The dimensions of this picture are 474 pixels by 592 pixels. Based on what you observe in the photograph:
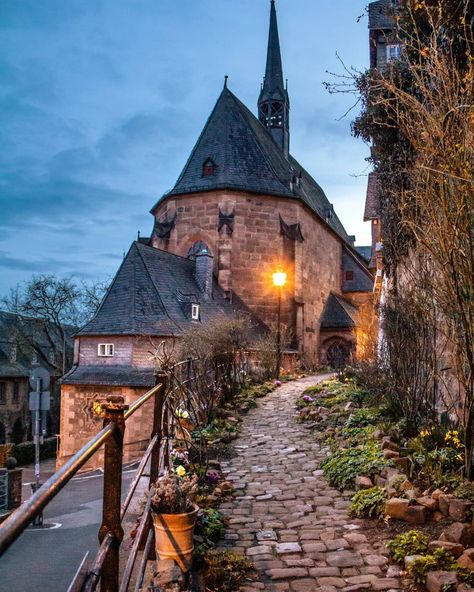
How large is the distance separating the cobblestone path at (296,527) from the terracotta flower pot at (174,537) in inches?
23.5

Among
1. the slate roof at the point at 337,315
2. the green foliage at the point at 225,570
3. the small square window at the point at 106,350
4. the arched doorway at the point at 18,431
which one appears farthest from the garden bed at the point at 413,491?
the arched doorway at the point at 18,431

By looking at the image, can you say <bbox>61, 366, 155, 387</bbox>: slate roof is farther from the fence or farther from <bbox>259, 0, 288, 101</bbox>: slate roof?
<bbox>259, 0, 288, 101</bbox>: slate roof

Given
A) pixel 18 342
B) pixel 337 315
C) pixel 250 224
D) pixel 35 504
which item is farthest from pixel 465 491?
pixel 18 342

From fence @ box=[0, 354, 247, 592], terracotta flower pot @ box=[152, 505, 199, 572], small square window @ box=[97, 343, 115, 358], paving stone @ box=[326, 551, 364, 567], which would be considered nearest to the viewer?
fence @ box=[0, 354, 247, 592]

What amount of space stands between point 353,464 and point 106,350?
49.8ft

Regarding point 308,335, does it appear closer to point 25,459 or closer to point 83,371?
point 83,371

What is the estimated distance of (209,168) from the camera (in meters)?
29.3

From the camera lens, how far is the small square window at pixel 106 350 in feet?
68.0

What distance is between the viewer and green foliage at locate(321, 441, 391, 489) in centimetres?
673

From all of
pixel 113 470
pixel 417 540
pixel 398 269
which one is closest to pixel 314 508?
pixel 417 540

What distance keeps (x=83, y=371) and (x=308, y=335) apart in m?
13.4

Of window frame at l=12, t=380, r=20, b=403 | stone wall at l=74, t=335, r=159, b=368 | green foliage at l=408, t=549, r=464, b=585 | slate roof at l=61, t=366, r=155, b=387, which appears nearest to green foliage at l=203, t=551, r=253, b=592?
green foliage at l=408, t=549, r=464, b=585

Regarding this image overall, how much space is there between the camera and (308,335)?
98.0 ft

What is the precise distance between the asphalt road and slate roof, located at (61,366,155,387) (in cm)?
791
